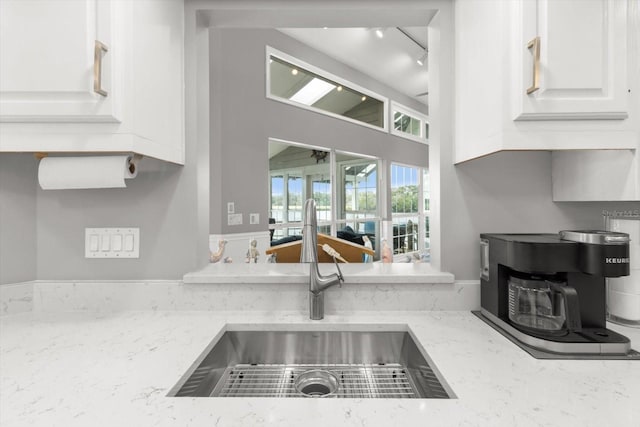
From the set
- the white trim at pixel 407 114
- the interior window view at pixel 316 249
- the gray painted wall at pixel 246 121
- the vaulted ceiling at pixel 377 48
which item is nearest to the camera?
the interior window view at pixel 316 249

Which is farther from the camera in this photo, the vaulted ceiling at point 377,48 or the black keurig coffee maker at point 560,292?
the vaulted ceiling at point 377,48

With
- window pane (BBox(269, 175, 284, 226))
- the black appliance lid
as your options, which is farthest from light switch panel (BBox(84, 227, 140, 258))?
window pane (BBox(269, 175, 284, 226))

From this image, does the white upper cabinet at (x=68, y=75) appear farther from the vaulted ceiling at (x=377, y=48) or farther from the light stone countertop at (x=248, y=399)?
the vaulted ceiling at (x=377, y=48)

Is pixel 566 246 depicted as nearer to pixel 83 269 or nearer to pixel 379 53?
pixel 83 269

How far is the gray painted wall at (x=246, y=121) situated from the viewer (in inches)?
132

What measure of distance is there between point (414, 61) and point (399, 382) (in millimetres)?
5007

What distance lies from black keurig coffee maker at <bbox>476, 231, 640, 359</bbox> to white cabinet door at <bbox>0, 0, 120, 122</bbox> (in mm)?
1208

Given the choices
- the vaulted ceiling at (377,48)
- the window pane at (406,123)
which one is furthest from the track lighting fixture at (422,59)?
the window pane at (406,123)

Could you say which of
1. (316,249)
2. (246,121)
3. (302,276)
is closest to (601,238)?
(316,249)

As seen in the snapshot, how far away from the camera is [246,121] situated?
146 inches

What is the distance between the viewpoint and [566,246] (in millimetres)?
883

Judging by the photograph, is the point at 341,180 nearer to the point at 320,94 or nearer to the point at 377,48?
the point at 320,94

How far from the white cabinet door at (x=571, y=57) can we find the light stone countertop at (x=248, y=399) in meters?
0.65

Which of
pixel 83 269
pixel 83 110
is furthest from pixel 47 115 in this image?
pixel 83 269
